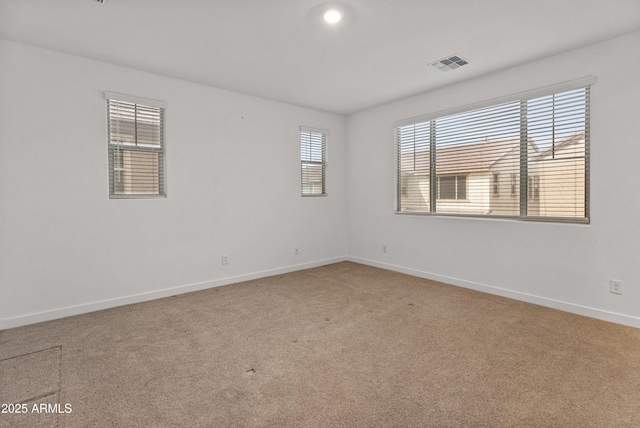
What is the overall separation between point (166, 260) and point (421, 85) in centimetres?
399

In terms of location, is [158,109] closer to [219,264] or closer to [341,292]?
[219,264]

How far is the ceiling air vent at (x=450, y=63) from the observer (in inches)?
135

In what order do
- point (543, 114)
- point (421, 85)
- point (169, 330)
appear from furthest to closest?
point (421, 85), point (543, 114), point (169, 330)

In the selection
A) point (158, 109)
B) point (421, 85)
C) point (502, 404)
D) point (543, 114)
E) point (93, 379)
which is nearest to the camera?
point (502, 404)

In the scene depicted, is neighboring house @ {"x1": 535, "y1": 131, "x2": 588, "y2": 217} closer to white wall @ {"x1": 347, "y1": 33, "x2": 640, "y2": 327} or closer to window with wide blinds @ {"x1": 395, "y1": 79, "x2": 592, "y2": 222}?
window with wide blinds @ {"x1": 395, "y1": 79, "x2": 592, "y2": 222}

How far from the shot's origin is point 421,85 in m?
4.28

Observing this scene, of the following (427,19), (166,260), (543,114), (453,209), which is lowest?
(166,260)

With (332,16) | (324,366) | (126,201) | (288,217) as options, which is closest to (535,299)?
(324,366)

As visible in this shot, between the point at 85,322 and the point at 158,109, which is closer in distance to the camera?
the point at 85,322

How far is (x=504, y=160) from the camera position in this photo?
387cm

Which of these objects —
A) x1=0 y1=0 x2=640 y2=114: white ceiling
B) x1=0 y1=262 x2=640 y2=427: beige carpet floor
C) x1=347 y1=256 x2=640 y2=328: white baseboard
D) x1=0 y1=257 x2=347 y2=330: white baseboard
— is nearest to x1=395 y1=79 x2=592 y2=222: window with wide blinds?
x1=0 y1=0 x2=640 y2=114: white ceiling

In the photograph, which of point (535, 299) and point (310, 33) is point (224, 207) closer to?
point (310, 33)

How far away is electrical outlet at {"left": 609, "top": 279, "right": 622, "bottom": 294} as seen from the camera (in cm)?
307

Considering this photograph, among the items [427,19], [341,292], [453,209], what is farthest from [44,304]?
[453,209]
